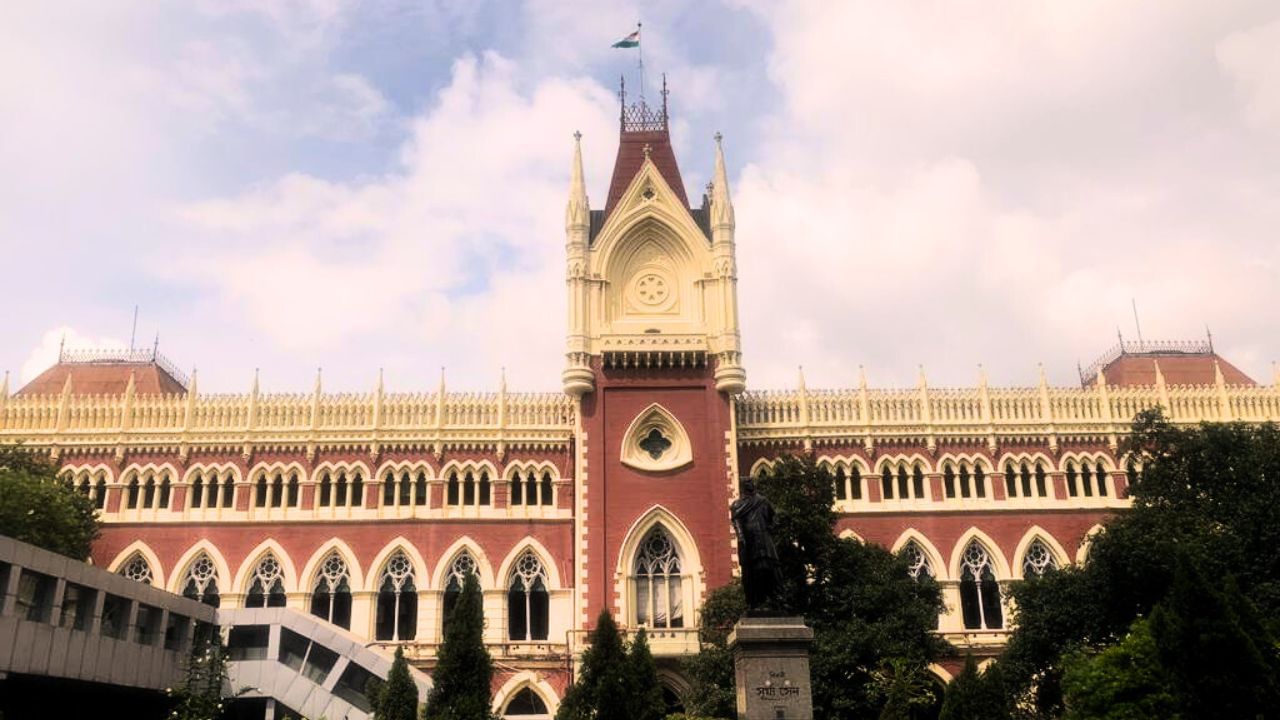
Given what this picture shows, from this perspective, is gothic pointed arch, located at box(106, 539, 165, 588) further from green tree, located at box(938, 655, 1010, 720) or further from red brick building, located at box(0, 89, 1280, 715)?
green tree, located at box(938, 655, 1010, 720)

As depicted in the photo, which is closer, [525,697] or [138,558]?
[525,697]

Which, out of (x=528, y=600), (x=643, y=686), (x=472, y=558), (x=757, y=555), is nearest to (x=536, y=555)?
(x=528, y=600)

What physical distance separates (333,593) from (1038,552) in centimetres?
2617

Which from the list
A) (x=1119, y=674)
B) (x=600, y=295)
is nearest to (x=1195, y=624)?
(x=1119, y=674)

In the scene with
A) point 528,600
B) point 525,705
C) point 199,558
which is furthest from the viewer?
point 199,558

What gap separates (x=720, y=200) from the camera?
43875 millimetres

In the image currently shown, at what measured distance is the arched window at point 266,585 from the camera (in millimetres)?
40156

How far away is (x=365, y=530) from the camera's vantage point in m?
40.9

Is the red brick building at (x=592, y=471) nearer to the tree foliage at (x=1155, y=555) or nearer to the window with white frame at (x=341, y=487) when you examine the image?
the window with white frame at (x=341, y=487)

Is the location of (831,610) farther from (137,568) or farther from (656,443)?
(137,568)

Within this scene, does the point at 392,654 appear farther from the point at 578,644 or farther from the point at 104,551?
the point at 104,551

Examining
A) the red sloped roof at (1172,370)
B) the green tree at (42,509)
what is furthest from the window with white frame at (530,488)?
the red sloped roof at (1172,370)

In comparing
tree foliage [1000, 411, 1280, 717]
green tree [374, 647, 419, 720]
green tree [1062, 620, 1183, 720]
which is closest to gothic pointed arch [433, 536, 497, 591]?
green tree [374, 647, 419, 720]

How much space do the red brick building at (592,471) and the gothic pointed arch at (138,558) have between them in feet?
0.26
